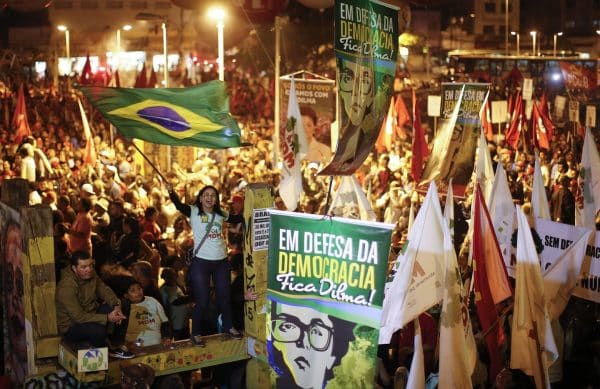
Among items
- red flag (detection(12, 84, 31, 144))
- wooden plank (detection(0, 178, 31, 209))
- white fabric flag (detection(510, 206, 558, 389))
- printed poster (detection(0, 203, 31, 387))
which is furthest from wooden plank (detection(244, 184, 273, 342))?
red flag (detection(12, 84, 31, 144))

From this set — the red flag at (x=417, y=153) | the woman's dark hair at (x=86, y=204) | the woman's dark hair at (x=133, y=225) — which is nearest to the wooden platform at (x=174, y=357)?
the woman's dark hair at (x=133, y=225)

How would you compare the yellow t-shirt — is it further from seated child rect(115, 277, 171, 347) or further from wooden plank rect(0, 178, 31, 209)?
wooden plank rect(0, 178, 31, 209)

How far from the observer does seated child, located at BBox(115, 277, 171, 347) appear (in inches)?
345

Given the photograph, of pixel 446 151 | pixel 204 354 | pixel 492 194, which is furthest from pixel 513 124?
pixel 204 354

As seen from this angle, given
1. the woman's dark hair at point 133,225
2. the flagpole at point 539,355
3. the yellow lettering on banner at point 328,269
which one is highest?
the yellow lettering on banner at point 328,269

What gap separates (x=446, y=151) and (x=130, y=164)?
9755 mm

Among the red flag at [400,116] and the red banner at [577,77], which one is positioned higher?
the red banner at [577,77]

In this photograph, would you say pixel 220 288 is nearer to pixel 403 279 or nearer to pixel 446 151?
pixel 403 279

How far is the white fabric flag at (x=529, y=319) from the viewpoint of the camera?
8.48 m

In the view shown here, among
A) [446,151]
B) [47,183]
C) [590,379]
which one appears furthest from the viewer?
[47,183]

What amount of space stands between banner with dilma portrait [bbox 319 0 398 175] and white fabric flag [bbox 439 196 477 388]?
1140mm

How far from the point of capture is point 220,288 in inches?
356

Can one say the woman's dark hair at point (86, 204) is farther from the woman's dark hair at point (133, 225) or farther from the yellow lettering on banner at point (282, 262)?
the yellow lettering on banner at point (282, 262)

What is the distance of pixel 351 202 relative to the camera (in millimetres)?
12547
